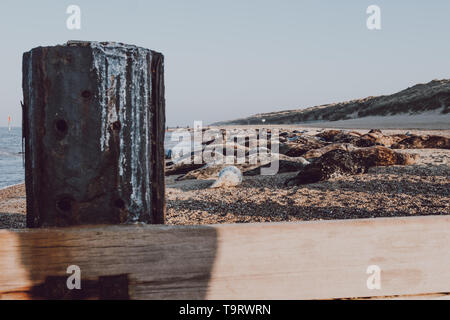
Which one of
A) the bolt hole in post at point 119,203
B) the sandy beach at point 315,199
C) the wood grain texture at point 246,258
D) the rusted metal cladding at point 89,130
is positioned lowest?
the sandy beach at point 315,199

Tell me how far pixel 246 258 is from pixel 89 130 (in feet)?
2.20

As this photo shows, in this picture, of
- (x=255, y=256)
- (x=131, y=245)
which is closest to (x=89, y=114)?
(x=131, y=245)

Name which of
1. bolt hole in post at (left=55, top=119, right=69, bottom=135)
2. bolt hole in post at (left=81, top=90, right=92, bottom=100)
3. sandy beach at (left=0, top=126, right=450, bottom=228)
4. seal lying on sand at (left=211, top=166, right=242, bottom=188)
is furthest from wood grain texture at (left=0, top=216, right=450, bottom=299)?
seal lying on sand at (left=211, top=166, right=242, bottom=188)

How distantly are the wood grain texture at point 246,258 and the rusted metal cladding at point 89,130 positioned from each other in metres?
0.13

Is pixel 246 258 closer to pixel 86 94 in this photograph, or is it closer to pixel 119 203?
pixel 119 203

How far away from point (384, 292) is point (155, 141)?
957mm

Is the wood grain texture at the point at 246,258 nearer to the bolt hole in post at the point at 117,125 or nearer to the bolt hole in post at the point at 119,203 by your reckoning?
the bolt hole in post at the point at 119,203

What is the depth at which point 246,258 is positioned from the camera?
132 cm

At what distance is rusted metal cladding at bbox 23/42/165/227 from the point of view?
1325 millimetres

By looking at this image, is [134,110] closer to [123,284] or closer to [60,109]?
[60,109]

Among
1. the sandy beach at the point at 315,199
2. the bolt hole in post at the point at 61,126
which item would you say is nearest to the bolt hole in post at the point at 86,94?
the bolt hole in post at the point at 61,126

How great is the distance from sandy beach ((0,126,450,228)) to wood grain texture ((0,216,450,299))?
279 centimetres

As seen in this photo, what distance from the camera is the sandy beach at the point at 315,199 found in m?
4.35

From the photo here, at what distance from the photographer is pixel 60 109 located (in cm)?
133
